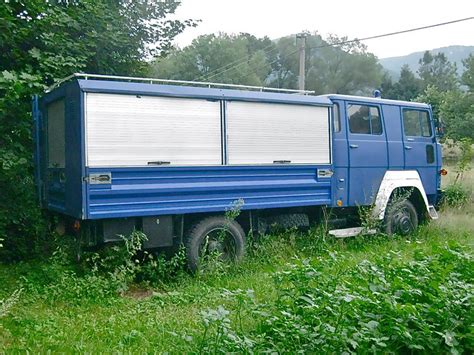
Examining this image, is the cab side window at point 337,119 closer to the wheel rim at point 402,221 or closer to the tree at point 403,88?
the wheel rim at point 402,221

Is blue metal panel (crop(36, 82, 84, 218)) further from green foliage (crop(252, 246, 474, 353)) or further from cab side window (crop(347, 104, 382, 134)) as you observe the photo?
cab side window (crop(347, 104, 382, 134))

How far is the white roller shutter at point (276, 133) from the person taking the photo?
6.78 metres

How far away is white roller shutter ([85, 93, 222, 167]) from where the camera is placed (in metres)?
5.74

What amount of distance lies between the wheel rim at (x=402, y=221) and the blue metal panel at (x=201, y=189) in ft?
5.36

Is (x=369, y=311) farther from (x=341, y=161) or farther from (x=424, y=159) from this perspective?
(x=424, y=159)

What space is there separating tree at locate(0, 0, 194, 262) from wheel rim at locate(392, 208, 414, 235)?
5169 millimetres

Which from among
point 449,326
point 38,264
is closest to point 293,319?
point 449,326

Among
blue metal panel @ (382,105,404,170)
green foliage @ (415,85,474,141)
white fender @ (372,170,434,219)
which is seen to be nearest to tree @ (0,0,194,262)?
blue metal panel @ (382,105,404,170)

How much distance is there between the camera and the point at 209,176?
6.53m

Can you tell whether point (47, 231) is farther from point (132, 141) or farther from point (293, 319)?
point (293, 319)

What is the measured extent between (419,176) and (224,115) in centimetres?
423

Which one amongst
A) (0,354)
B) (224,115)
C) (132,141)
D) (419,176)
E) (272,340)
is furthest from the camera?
(419,176)

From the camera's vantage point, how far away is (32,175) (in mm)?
7152

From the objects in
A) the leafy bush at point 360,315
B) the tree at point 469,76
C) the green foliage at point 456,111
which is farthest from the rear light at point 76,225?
the tree at point 469,76
